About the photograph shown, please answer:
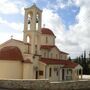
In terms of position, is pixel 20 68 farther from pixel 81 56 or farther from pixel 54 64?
pixel 81 56

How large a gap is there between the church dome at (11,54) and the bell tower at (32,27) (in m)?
3.19

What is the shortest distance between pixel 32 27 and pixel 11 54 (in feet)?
19.9

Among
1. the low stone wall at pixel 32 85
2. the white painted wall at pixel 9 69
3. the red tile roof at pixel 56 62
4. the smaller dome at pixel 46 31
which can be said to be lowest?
the low stone wall at pixel 32 85

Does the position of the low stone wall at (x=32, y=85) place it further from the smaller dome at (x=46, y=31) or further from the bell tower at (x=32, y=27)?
the smaller dome at (x=46, y=31)

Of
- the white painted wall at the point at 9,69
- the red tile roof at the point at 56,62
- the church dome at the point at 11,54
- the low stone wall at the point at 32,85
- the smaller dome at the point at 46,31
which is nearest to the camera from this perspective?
the low stone wall at the point at 32,85

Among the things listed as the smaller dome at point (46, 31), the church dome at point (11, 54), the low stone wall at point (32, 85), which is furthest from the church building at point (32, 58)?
the low stone wall at point (32, 85)

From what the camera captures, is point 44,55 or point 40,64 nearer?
point 40,64

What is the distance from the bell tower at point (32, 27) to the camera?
4034 centimetres

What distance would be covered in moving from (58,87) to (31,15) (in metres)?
14.1

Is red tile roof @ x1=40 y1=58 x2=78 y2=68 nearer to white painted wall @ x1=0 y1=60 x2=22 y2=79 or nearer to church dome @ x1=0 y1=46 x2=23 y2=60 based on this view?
church dome @ x1=0 y1=46 x2=23 y2=60

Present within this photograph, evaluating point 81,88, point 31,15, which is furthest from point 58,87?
point 31,15

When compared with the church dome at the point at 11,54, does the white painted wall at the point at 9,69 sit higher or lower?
lower

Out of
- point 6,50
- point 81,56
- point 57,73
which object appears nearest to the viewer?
point 6,50

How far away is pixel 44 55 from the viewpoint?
4588 cm
